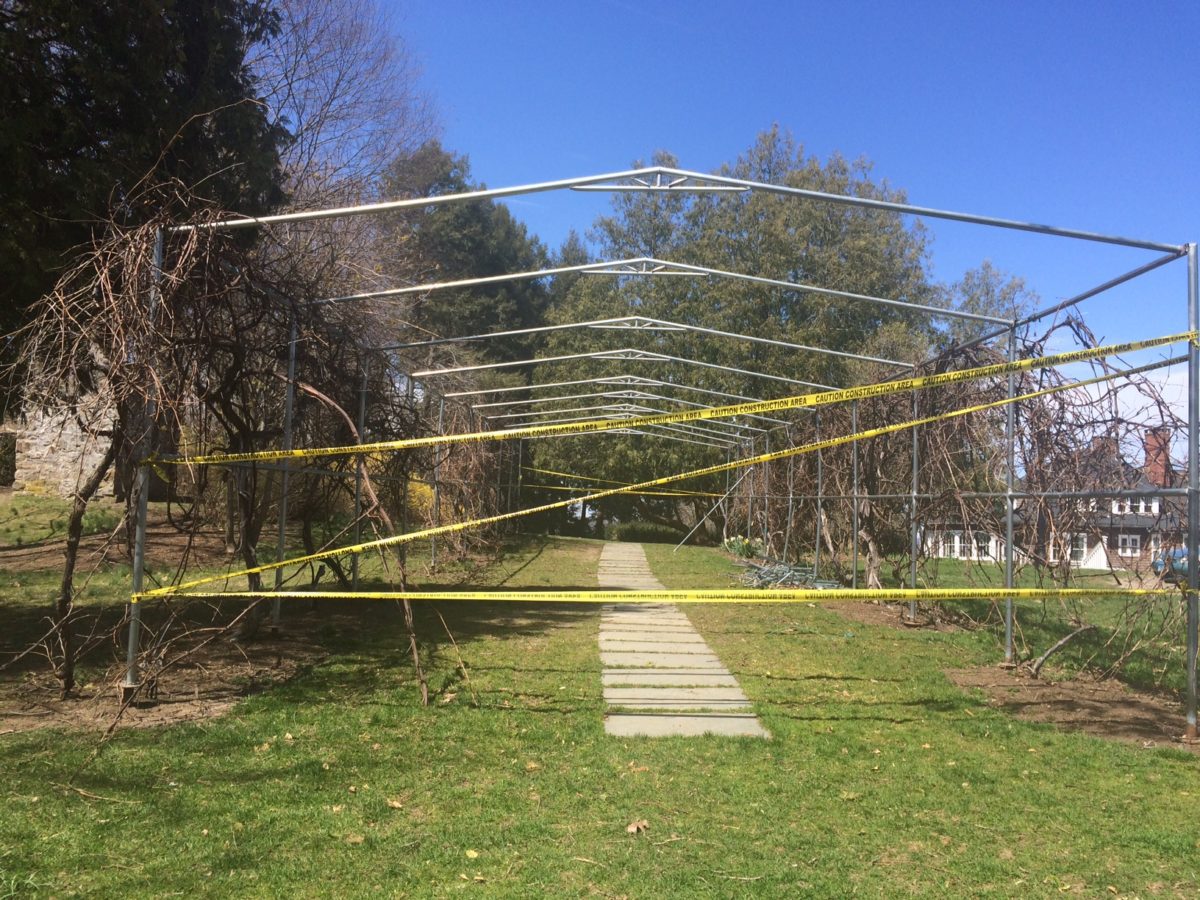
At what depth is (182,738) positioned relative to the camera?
4.90 m

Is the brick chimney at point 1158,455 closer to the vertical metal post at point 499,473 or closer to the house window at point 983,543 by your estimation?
the house window at point 983,543

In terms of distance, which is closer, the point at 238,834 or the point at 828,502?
the point at 238,834

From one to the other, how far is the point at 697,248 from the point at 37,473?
18.6 meters

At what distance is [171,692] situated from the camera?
5.88 metres

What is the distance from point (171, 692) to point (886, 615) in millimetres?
8730

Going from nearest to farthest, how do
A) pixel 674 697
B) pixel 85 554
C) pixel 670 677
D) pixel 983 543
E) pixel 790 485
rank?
pixel 674 697, pixel 670 677, pixel 983 543, pixel 85 554, pixel 790 485

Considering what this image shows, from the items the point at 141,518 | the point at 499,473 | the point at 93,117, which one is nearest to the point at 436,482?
the point at 499,473

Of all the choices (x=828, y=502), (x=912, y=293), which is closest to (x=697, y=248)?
(x=912, y=293)

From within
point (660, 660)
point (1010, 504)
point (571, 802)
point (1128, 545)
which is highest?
point (1010, 504)

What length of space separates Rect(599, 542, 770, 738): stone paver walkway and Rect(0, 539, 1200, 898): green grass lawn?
22cm

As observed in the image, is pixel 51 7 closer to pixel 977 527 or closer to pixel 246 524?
pixel 246 524

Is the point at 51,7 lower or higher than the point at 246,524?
higher

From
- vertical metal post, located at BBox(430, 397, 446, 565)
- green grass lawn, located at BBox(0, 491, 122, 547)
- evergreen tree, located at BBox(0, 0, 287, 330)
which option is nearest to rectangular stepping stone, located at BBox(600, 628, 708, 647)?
vertical metal post, located at BBox(430, 397, 446, 565)

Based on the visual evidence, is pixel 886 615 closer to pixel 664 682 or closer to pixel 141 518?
pixel 664 682
